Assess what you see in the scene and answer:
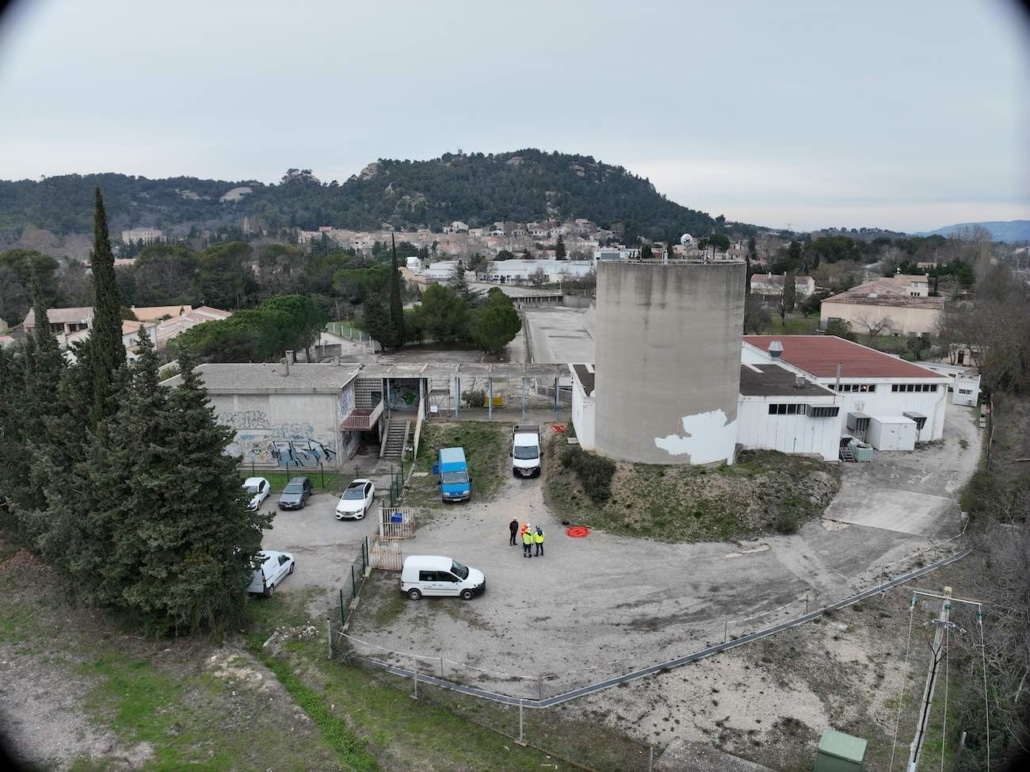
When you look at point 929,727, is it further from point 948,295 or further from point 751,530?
point 948,295

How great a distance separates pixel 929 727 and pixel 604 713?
600 centimetres

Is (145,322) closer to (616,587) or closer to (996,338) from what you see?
(616,587)

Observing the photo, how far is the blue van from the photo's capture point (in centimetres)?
2405

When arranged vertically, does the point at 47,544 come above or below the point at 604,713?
above

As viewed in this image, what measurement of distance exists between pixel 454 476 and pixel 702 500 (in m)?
8.70

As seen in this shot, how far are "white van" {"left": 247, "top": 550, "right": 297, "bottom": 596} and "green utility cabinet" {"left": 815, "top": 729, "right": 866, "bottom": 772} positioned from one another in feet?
41.0

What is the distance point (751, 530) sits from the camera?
21188mm

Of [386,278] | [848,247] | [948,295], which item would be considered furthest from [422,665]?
[848,247]

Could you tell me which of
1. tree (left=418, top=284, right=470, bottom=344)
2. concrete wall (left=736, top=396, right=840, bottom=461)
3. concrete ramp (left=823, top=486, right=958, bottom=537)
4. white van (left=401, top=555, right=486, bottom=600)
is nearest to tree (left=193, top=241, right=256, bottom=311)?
tree (left=418, top=284, right=470, bottom=344)

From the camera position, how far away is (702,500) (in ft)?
72.8

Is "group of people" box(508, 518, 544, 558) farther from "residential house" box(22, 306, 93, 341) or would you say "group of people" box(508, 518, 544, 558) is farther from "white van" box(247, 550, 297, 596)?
"residential house" box(22, 306, 93, 341)

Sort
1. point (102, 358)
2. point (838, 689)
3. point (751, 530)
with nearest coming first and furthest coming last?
point (838, 689) < point (102, 358) < point (751, 530)

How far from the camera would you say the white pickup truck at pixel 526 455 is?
25.8m

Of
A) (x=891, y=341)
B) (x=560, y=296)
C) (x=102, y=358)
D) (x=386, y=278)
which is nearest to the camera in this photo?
(x=102, y=358)
